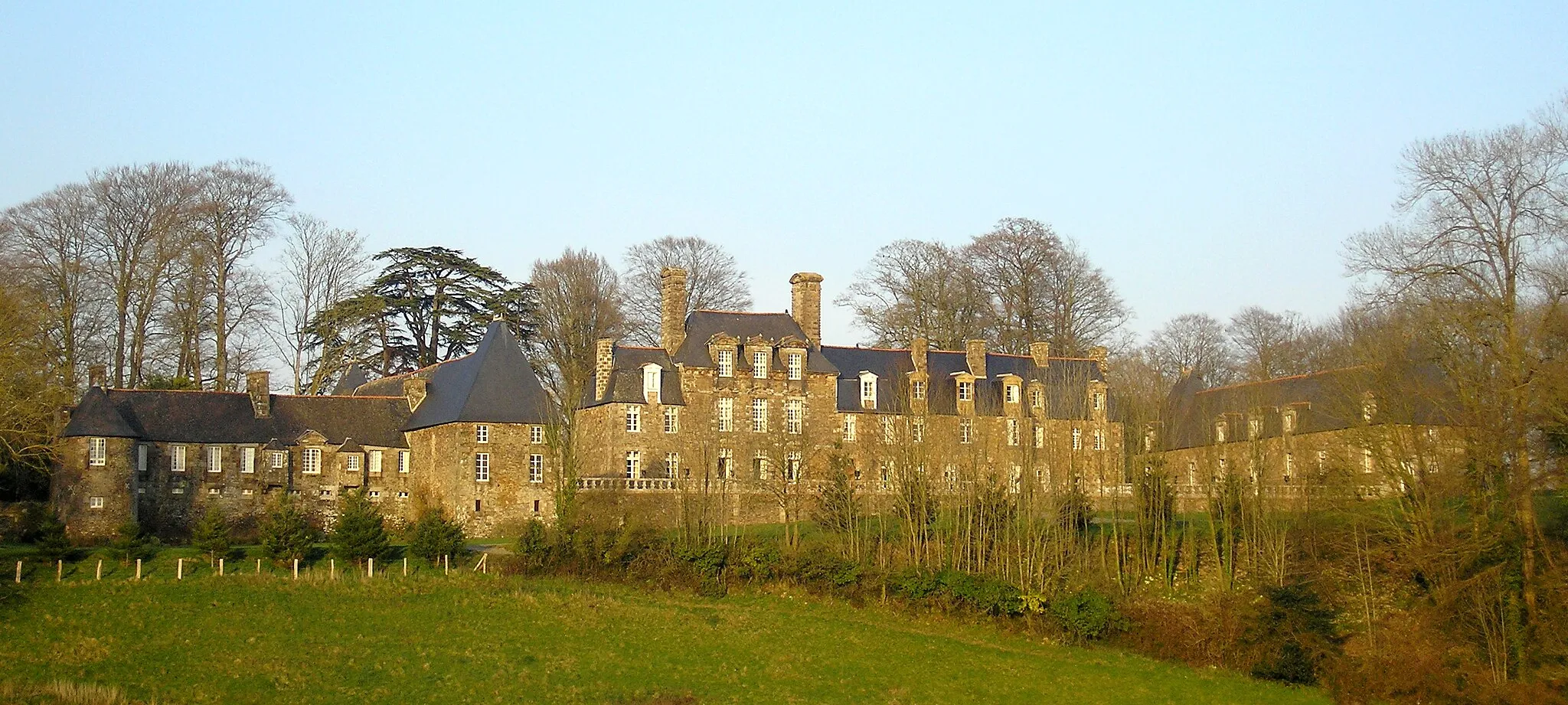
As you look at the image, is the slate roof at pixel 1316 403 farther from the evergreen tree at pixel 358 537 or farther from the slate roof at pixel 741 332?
the evergreen tree at pixel 358 537

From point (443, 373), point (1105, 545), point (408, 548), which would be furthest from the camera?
point (443, 373)

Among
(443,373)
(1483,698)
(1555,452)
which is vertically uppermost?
(443,373)

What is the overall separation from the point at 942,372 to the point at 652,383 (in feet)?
27.6

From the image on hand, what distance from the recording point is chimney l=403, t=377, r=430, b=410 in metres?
43.0

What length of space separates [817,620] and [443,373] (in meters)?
19.9

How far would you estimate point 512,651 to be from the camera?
22.2 metres

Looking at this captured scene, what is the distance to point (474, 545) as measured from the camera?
118 feet

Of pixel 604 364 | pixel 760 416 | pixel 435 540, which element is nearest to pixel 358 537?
pixel 435 540

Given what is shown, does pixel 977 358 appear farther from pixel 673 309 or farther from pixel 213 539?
pixel 213 539

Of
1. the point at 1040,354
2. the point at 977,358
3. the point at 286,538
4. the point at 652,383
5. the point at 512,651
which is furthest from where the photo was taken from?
the point at 1040,354

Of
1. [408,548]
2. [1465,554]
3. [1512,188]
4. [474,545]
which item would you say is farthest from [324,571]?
[1512,188]

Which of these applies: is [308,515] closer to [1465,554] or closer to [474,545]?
[474,545]

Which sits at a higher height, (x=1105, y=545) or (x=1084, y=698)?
(x=1105, y=545)

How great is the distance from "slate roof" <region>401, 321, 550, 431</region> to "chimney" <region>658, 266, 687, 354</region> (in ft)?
11.8
